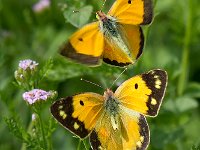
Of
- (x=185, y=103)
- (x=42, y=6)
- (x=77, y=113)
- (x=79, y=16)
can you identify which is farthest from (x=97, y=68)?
(x=42, y=6)

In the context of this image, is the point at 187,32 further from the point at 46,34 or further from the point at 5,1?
the point at 5,1

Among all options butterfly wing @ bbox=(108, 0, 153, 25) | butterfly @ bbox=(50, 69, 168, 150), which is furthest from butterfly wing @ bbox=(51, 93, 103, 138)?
butterfly wing @ bbox=(108, 0, 153, 25)

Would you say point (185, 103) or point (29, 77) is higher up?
point (29, 77)

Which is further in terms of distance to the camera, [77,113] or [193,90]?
[193,90]

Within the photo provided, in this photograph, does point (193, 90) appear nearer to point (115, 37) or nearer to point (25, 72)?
point (115, 37)

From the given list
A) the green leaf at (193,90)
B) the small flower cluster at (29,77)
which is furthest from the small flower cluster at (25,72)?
the green leaf at (193,90)

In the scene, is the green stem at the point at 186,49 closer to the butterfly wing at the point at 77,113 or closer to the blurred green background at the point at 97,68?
the blurred green background at the point at 97,68

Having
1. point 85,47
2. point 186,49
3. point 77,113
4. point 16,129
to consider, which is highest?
point 85,47
